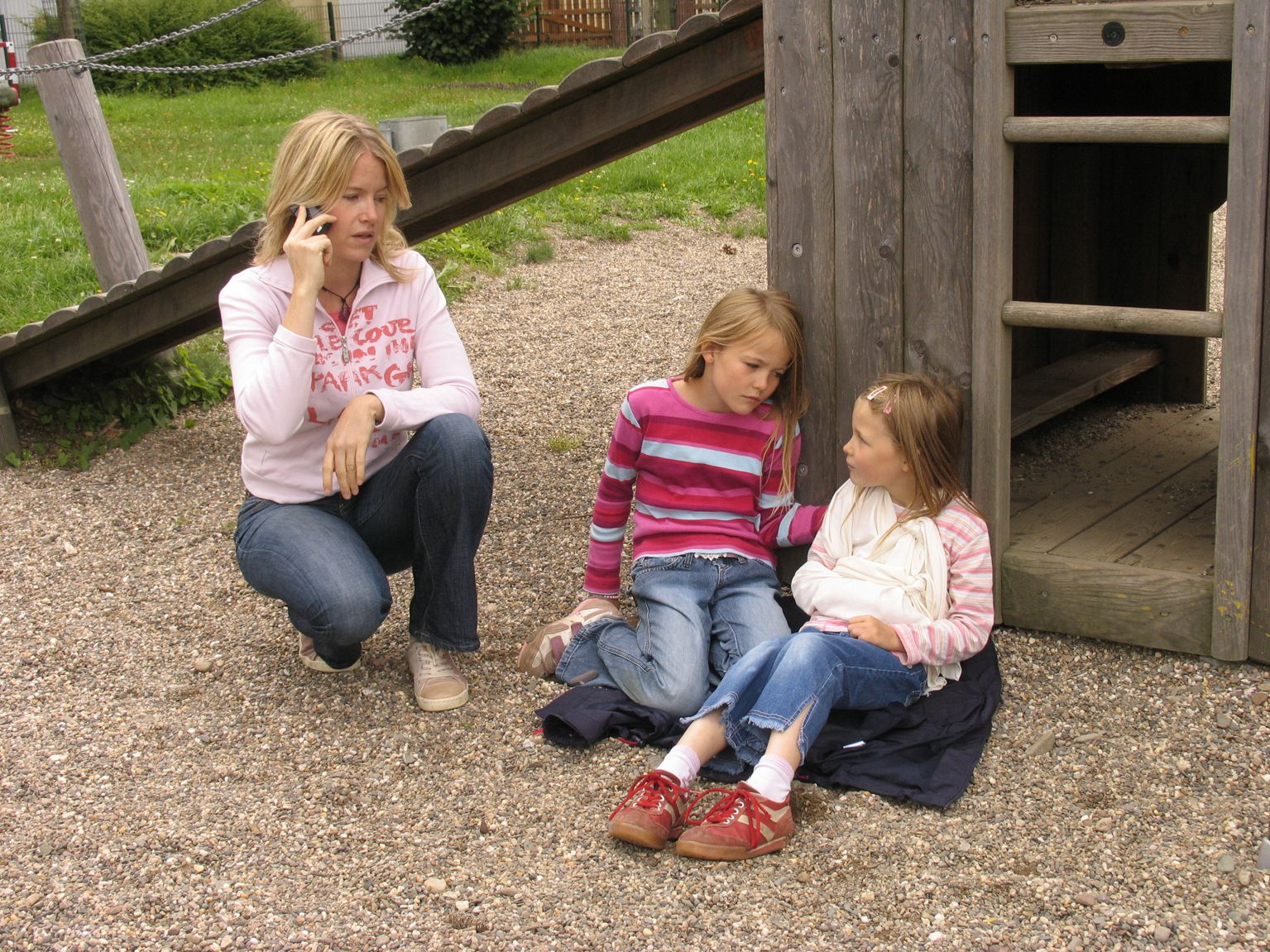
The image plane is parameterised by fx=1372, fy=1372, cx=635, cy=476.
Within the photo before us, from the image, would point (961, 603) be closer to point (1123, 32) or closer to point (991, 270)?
point (991, 270)

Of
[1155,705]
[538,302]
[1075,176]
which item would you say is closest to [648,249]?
[538,302]

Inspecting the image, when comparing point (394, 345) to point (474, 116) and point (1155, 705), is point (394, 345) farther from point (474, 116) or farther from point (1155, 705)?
point (474, 116)

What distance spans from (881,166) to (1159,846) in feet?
5.43

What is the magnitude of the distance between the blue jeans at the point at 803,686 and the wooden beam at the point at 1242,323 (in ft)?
2.51

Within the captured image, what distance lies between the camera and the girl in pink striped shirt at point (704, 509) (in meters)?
3.25

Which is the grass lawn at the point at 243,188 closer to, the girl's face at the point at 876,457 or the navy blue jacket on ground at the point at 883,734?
the navy blue jacket on ground at the point at 883,734

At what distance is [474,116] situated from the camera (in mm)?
12945

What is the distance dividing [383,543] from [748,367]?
3.22 feet

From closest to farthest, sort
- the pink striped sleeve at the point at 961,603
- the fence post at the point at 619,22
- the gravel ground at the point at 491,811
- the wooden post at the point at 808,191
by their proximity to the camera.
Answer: the gravel ground at the point at 491,811, the pink striped sleeve at the point at 961,603, the wooden post at the point at 808,191, the fence post at the point at 619,22

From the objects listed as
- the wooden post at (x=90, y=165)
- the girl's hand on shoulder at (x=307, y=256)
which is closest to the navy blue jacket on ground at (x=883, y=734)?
the girl's hand on shoulder at (x=307, y=256)

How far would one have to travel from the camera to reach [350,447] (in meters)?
3.01

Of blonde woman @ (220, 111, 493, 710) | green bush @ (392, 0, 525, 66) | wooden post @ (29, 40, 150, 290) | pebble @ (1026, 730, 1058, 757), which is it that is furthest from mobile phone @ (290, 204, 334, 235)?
green bush @ (392, 0, 525, 66)

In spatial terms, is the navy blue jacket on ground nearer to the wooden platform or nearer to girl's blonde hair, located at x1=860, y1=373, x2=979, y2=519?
the wooden platform

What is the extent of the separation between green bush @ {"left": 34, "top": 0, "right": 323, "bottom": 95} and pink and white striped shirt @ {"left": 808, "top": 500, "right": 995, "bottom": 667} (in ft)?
59.0
